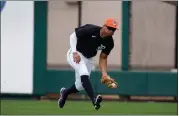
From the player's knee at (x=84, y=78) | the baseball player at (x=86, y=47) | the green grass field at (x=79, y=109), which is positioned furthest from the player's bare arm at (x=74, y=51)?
the green grass field at (x=79, y=109)

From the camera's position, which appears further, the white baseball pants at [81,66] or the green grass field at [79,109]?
the green grass field at [79,109]

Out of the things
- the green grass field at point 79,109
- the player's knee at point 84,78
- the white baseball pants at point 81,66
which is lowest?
the green grass field at point 79,109

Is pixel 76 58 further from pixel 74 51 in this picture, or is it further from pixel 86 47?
pixel 86 47

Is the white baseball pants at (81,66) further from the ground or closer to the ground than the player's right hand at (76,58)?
closer to the ground

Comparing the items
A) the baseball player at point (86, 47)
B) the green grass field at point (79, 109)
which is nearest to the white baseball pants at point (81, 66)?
the baseball player at point (86, 47)

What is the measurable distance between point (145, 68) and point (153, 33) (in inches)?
37.4

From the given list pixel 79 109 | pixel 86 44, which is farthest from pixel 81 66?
pixel 79 109

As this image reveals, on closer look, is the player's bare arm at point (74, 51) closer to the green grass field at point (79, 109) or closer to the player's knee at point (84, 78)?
the player's knee at point (84, 78)

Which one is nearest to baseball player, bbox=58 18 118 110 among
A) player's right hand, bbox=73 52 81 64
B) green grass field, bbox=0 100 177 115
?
player's right hand, bbox=73 52 81 64

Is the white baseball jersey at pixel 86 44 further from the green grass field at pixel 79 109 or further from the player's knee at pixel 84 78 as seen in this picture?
the green grass field at pixel 79 109

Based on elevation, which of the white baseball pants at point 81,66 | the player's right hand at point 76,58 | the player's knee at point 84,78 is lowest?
the player's knee at point 84,78

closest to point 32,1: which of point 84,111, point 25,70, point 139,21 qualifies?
point 25,70

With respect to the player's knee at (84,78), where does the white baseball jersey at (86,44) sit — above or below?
above

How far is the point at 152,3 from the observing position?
54.0 ft
